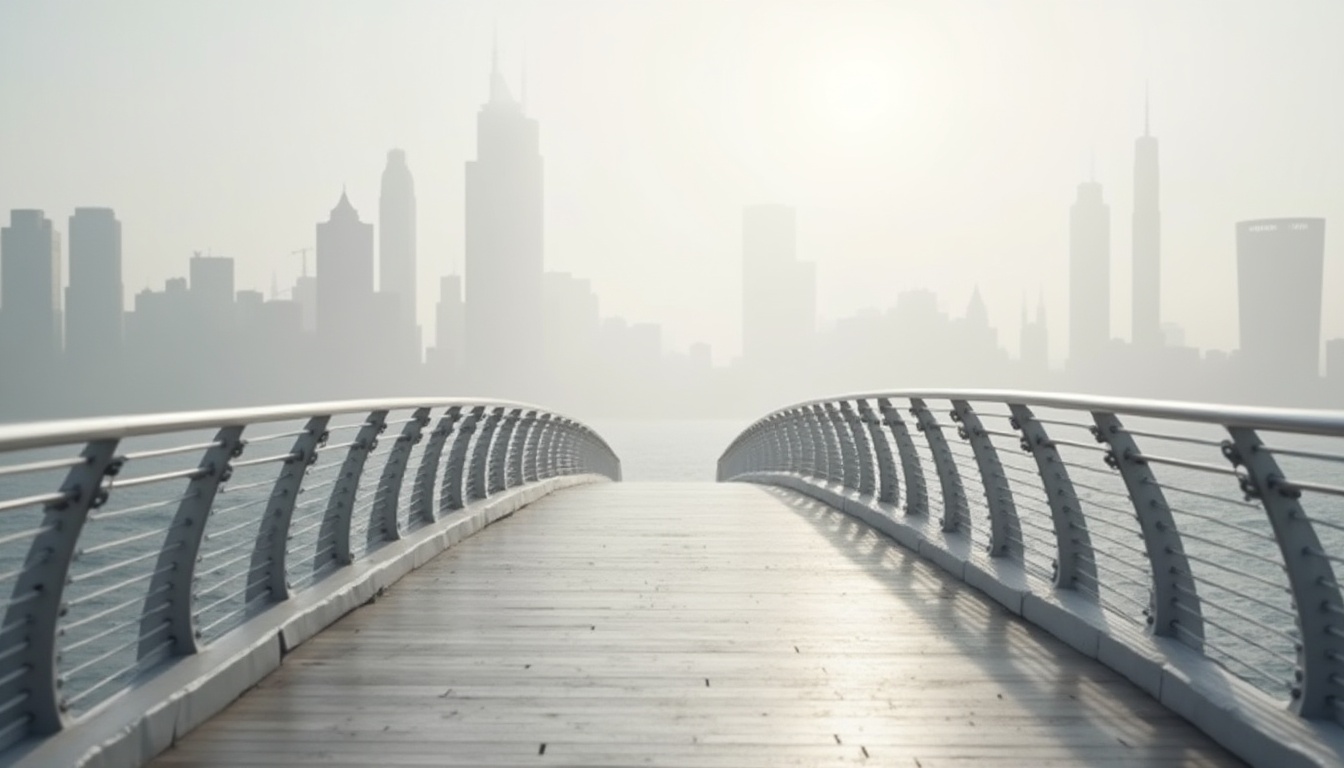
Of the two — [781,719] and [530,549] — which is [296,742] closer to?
[781,719]

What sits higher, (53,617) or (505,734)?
(53,617)

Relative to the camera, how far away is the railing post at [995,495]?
7.79 meters

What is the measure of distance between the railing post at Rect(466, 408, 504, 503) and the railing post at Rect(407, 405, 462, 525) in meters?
2.22

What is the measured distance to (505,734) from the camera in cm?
436

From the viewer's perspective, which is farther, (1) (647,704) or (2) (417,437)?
(2) (417,437)

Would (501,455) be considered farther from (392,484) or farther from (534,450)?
(392,484)

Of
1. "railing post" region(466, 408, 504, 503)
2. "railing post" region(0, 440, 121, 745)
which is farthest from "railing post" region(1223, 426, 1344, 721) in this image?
"railing post" region(466, 408, 504, 503)

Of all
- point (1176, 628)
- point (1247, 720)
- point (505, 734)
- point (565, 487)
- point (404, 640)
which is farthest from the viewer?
point (565, 487)

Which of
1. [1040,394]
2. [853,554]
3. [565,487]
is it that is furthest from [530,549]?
[565,487]

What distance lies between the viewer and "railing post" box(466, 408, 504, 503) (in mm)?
12719

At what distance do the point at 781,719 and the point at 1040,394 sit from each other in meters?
2.63

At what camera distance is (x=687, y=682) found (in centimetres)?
518

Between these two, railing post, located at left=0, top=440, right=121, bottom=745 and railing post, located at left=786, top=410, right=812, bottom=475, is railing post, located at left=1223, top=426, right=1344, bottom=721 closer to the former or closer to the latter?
railing post, located at left=0, top=440, right=121, bottom=745

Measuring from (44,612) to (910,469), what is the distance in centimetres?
788
